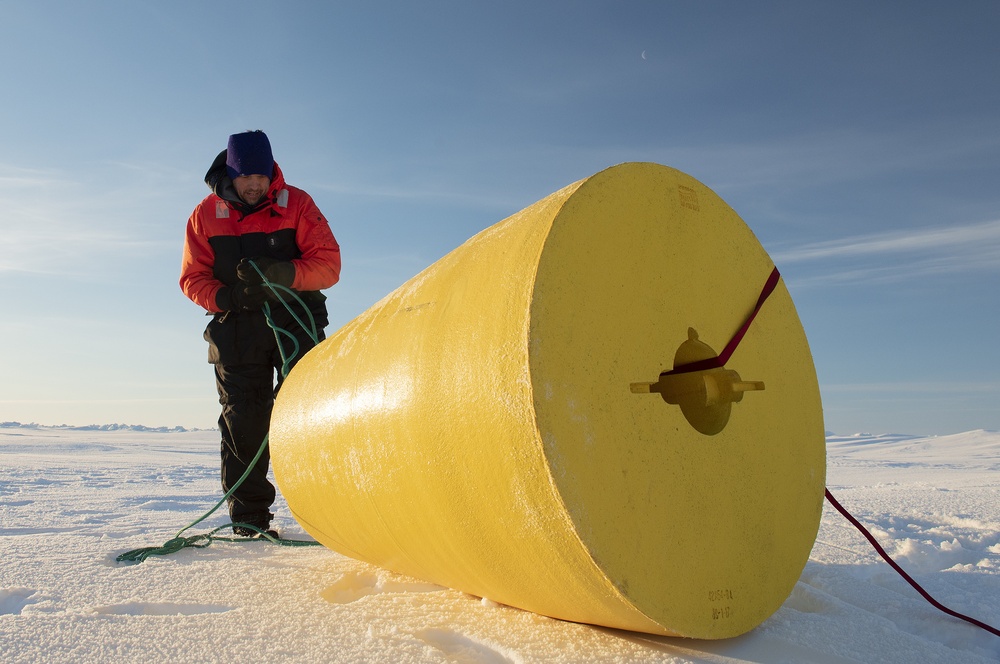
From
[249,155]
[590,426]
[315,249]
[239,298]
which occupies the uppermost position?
[249,155]

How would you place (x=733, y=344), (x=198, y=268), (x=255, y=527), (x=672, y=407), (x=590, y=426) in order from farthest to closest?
1. (x=198, y=268)
2. (x=255, y=527)
3. (x=733, y=344)
4. (x=672, y=407)
5. (x=590, y=426)

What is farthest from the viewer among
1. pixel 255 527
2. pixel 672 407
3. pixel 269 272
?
pixel 269 272

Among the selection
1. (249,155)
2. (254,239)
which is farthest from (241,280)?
(249,155)

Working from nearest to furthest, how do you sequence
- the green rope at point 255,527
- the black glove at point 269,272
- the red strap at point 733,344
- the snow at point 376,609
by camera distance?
the snow at point 376,609 → the red strap at point 733,344 → the green rope at point 255,527 → the black glove at point 269,272

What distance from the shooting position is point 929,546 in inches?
98.7

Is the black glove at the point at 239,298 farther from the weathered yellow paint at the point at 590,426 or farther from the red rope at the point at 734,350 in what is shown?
the red rope at the point at 734,350

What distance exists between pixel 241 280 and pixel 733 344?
2.13 m

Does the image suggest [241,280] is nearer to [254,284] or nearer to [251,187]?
[254,284]

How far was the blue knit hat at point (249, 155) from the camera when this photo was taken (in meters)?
2.91

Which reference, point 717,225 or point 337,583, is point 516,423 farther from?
point 337,583

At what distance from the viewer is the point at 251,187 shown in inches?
117

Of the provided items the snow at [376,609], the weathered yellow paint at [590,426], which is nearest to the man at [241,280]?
the snow at [376,609]

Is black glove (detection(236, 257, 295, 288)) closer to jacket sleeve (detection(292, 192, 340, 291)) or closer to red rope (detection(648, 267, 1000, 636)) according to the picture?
jacket sleeve (detection(292, 192, 340, 291))

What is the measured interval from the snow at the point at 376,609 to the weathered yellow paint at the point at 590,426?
8 centimetres
